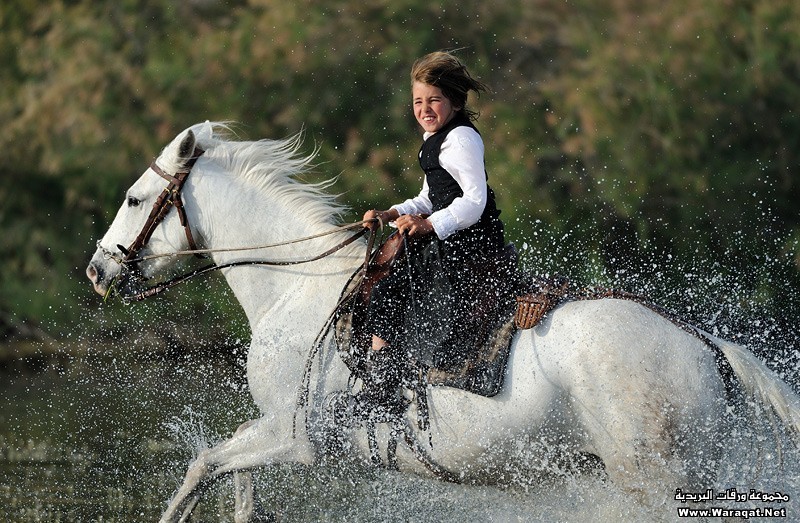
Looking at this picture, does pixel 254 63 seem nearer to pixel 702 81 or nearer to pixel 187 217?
pixel 702 81

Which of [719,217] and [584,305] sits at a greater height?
[719,217]

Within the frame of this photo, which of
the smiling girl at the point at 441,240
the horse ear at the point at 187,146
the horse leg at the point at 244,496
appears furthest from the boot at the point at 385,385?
the horse ear at the point at 187,146

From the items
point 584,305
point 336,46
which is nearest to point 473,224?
point 584,305

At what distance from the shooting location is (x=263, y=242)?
5.52 meters

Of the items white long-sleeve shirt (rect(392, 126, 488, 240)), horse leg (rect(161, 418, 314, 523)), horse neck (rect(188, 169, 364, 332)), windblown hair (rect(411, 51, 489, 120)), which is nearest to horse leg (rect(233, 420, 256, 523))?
horse leg (rect(161, 418, 314, 523))

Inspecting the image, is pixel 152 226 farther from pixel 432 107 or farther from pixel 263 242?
pixel 432 107

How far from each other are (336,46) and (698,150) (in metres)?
5.27

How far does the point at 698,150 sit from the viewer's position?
43.7ft

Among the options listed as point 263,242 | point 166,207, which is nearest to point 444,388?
point 263,242

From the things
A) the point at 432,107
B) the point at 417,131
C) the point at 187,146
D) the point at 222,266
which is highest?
the point at 417,131

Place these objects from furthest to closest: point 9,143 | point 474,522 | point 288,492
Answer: point 9,143
point 288,492
point 474,522

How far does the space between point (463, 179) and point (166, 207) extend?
1.65 m

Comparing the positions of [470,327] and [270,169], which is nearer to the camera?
[470,327]

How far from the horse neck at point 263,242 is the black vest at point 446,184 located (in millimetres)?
580
